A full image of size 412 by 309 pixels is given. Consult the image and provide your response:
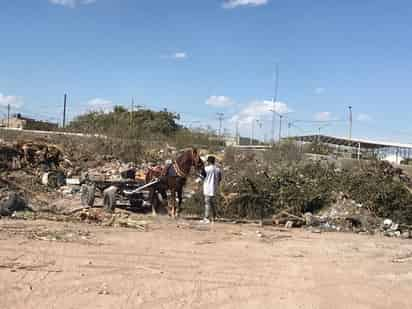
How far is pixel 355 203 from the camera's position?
53.7 feet

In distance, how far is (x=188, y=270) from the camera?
26.9 ft

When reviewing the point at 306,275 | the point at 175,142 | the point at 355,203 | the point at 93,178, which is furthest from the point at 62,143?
the point at 306,275

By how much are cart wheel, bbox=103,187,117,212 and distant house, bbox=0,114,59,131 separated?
2458cm

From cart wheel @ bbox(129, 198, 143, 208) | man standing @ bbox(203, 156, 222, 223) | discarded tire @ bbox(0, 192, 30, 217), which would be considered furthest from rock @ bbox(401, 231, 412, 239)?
discarded tire @ bbox(0, 192, 30, 217)

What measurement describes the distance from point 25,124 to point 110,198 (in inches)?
1182

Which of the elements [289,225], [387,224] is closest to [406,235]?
[387,224]

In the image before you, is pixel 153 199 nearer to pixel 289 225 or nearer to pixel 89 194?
pixel 89 194

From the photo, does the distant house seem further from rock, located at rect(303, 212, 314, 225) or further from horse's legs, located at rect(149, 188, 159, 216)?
rock, located at rect(303, 212, 314, 225)

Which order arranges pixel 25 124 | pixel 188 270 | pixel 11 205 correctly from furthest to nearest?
pixel 25 124, pixel 11 205, pixel 188 270

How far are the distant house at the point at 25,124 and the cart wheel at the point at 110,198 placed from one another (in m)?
24.6

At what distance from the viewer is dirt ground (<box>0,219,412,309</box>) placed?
6.75m

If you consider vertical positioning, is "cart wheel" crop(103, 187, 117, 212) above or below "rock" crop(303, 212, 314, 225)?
above

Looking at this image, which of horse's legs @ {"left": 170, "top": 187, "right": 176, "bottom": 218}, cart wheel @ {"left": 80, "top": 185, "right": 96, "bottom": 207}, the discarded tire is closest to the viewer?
the discarded tire

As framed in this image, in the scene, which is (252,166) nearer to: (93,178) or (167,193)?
(167,193)
